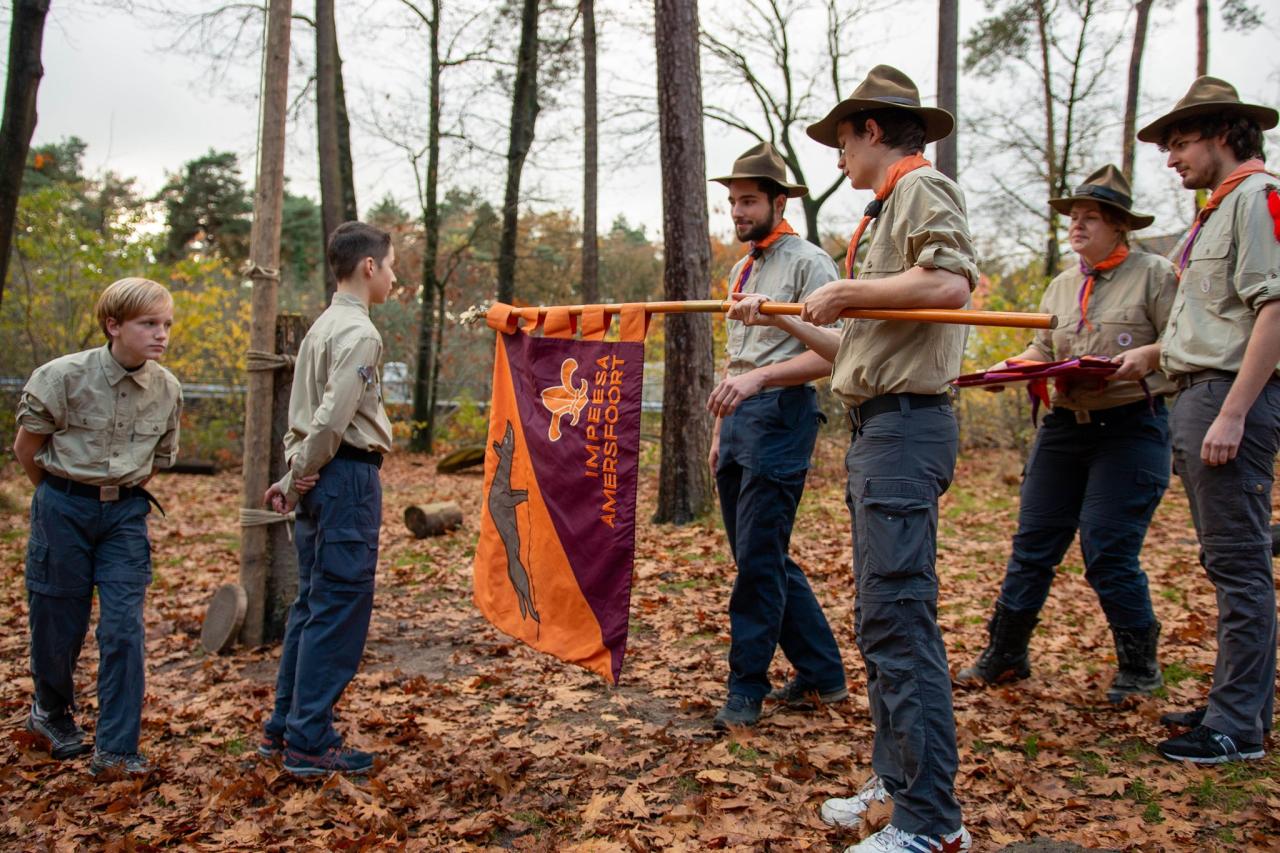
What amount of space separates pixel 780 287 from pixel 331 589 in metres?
2.33

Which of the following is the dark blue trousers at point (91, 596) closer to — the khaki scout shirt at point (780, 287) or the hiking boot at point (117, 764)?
the hiking boot at point (117, 764)

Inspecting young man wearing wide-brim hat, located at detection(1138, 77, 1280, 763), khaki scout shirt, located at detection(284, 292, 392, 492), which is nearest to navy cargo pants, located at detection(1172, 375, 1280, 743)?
young man wearing wide-brim hat, located at detection(1138, 77, 1280, 763)

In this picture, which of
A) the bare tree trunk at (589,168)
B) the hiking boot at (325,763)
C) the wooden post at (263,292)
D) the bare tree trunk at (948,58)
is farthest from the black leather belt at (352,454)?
the bare tree trunk at (589,168)

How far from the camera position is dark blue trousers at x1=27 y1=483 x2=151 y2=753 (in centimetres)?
407

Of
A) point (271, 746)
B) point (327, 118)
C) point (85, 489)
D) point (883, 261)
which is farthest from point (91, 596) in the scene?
point (327, 118)

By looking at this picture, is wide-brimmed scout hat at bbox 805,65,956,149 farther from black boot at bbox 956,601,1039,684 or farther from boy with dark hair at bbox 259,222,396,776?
black boot at bbox 956,601,1039,684

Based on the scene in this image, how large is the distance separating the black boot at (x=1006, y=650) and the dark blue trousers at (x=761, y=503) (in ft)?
4.12

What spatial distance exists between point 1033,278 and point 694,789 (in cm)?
1556

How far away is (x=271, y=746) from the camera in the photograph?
4.19 m

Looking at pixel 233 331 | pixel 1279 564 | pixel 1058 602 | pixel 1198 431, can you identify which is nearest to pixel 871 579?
pixel 1198 431

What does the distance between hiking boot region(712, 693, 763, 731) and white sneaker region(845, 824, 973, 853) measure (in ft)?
4.26

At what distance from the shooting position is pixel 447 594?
7.34 metres

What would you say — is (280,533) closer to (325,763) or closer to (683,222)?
(325,763)

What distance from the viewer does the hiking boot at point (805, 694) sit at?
4.46 meters
